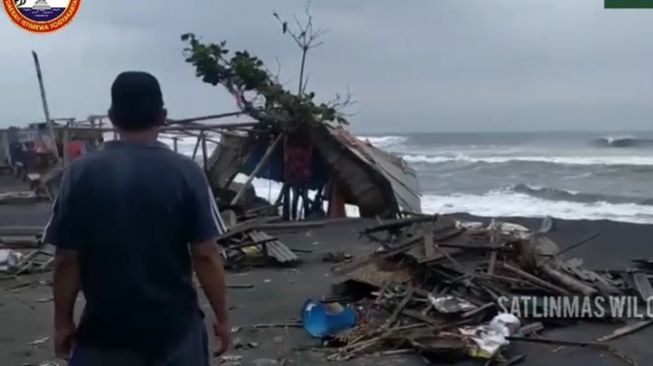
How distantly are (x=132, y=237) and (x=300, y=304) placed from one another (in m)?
6.16

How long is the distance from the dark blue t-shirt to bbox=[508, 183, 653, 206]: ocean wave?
26.5m

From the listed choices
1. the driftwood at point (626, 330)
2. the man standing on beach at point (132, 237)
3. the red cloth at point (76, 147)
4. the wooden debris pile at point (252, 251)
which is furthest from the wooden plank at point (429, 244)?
the red cloth at point (76, 147)

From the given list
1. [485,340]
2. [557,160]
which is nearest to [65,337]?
[485,340]

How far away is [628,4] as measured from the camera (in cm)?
1007

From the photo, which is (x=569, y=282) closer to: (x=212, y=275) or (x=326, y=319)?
(x=326, y=319)

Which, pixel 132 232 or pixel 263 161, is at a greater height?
pixel 132 232

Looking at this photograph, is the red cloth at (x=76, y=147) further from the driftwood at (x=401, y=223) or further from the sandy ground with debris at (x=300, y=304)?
the driftwood at (x=401, y=223)

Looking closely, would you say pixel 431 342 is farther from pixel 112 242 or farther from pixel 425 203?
pixel 425 203

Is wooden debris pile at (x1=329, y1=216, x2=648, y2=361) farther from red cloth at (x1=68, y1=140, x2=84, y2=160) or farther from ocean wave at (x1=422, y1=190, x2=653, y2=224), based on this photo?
ocean wave at (x1=422, y1=190, x2=653, y2=224)

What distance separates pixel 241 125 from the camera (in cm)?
1641

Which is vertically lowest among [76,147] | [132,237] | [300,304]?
[300,304]

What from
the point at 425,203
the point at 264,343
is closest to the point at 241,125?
the point at 264,343

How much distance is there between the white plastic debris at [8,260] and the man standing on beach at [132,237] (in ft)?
28.6

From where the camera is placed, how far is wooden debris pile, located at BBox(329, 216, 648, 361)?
720 cm
